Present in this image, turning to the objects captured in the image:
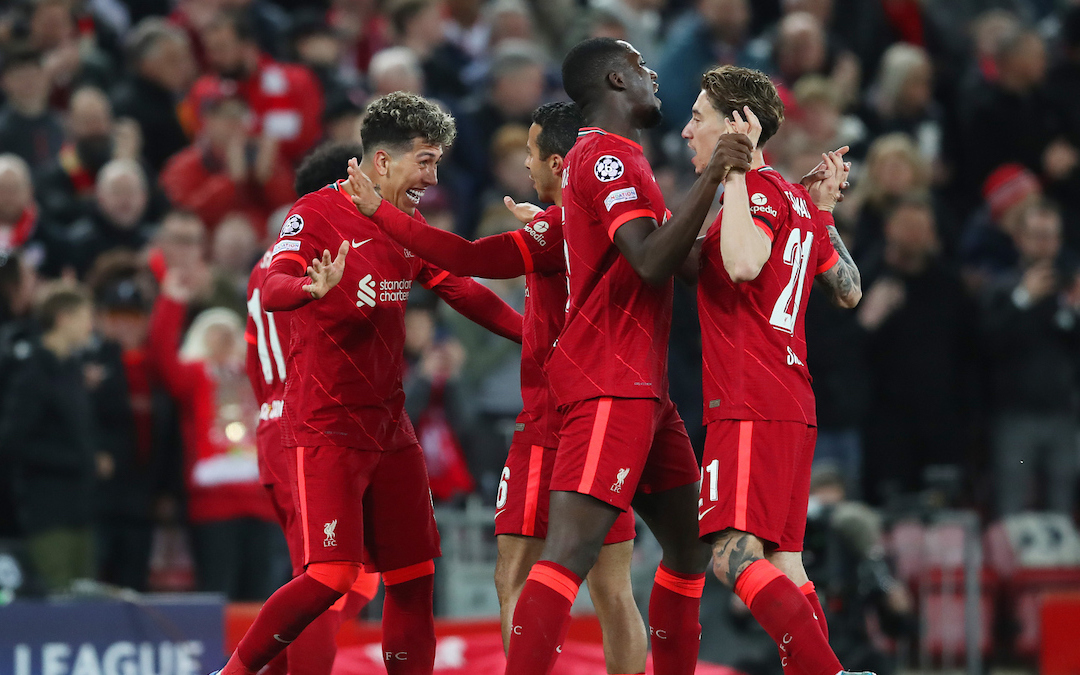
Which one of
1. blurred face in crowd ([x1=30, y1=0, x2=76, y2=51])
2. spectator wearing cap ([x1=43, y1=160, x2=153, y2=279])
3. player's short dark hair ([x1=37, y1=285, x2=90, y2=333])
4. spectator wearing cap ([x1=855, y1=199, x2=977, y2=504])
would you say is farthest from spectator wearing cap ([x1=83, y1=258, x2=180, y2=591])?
spectator wearing cap ([x1=855, y1=199, x2=977, y2=504])

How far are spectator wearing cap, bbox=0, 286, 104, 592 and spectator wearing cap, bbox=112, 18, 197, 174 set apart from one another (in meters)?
2.95

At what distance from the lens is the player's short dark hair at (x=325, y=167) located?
7156 mm

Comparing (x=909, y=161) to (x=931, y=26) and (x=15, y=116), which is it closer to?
(x=931, y=26)

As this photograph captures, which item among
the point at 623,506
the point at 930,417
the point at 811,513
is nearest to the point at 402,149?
the point at 623,506

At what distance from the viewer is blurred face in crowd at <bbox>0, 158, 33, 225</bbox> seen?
1066 centimetres

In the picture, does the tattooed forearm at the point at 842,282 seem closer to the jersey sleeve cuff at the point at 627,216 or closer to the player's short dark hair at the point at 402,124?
the jersey sleeve cuff at the point at 627,216

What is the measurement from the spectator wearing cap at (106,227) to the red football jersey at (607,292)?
6.37 meters

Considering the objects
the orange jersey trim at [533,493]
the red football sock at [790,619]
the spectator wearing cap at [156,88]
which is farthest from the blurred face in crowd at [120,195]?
the red football sock at [790,619]

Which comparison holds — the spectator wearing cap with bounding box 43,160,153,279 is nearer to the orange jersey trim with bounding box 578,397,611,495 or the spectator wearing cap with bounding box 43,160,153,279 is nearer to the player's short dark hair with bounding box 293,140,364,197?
the player's short dark hair with bounding box 293,140,364,197

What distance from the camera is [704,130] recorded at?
19.4 ft

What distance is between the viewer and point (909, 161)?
1245 cm

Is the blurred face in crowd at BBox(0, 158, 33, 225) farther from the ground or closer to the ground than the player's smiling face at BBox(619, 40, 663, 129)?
farther from the ground

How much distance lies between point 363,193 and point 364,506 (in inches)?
54.7

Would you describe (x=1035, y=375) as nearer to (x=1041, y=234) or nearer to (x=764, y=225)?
(x=1041, y=234)
